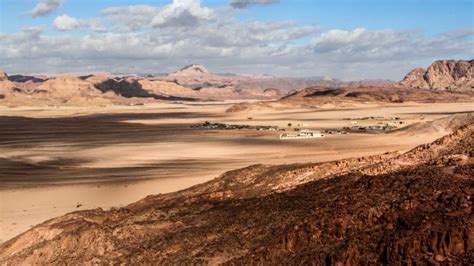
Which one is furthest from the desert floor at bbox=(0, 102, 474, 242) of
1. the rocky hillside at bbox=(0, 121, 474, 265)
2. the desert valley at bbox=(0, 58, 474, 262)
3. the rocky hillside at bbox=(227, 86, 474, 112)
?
the rocky hillside at bbox=(227, 86, 474, 112)

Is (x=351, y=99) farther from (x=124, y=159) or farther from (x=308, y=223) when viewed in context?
(x=308, y=223)

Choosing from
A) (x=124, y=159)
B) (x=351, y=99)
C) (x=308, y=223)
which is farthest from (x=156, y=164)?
(x=351, y=99)

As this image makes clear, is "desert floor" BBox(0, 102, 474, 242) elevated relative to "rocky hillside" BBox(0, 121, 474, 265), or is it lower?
lower

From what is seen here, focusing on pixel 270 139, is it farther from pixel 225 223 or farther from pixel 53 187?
pixel 225 223

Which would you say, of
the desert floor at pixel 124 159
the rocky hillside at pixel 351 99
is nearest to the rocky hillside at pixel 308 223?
the desert floor at pixel 124 159

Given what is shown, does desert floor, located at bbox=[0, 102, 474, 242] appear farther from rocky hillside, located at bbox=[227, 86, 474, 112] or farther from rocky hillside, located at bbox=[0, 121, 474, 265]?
rocky hillside, located at bbox=[227, 86, 474, 112]

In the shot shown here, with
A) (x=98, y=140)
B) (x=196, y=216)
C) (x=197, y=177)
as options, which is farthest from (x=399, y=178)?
(x=98, y=140)

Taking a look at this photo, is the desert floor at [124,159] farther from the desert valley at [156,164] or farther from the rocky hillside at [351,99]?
the rocky hillside at [351,99]

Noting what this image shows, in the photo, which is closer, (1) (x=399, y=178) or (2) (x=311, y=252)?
(2) (x=311, y=252)
